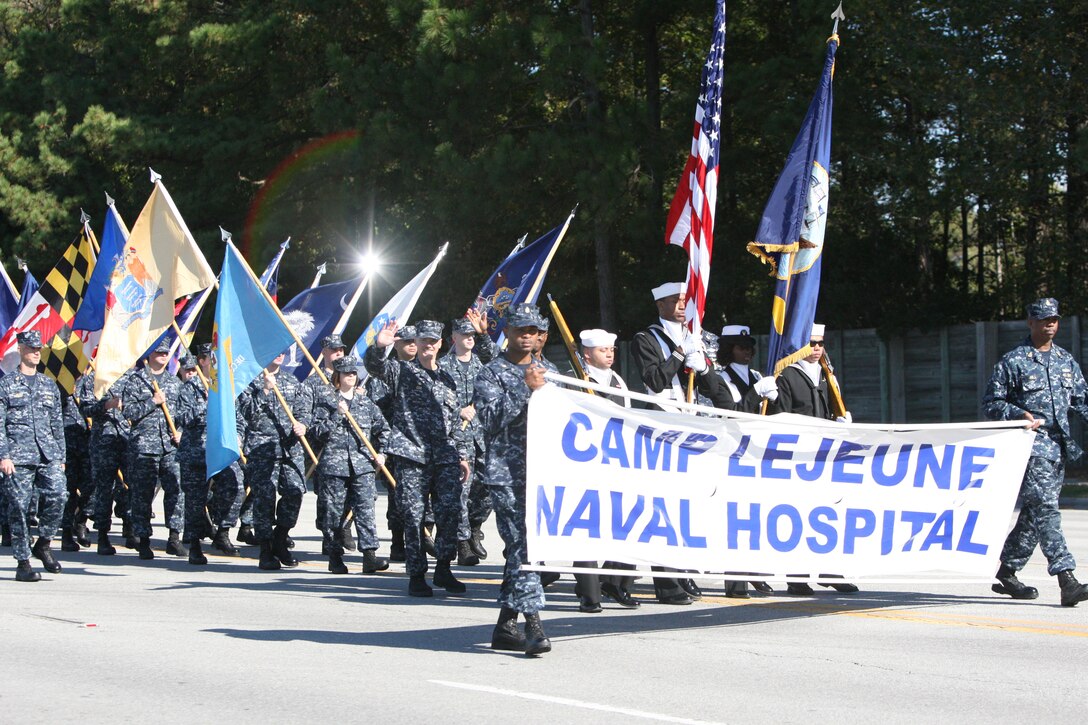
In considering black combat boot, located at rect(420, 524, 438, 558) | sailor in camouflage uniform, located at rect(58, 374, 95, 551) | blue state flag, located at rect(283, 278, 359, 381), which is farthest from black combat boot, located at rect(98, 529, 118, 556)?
blue state flag, located at rect(283, 278, 359, 381)

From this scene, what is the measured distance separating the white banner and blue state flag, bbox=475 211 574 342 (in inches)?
260

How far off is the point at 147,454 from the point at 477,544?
3.47 metres

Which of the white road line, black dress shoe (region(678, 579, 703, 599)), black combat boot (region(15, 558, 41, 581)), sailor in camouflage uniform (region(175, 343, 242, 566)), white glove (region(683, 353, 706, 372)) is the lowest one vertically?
the white road line

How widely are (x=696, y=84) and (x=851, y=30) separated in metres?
3.60

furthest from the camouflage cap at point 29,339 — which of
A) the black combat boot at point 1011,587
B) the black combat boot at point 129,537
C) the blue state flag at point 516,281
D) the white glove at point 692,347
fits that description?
the black combat boot at point 1011,587

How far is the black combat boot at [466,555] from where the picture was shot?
12.7 meters

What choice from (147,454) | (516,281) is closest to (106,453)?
(147,454)

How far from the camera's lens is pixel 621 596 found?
998 centimetres

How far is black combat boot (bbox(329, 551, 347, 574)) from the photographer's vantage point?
40.6 ft

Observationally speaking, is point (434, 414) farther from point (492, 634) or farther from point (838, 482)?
point (838, 482)

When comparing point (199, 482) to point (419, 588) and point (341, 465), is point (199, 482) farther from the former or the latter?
point (419, 588)

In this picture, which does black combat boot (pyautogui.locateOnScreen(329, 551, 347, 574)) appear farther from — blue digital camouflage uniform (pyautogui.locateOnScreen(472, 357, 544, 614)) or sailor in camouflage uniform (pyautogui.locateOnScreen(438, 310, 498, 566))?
blue digital camouflage uniform (pyautogui.locateOnScreen(472, 357, 544, 614))

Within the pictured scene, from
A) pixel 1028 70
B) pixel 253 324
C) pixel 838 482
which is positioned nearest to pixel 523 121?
pixel 1028 70

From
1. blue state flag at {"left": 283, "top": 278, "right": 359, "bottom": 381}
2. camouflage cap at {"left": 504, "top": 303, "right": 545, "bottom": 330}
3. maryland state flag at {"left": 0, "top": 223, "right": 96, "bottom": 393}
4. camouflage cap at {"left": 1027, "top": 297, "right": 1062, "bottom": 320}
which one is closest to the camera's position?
camouflage cap at {"left": 504, "top": 303, "right": 545, "bottom": 330}
